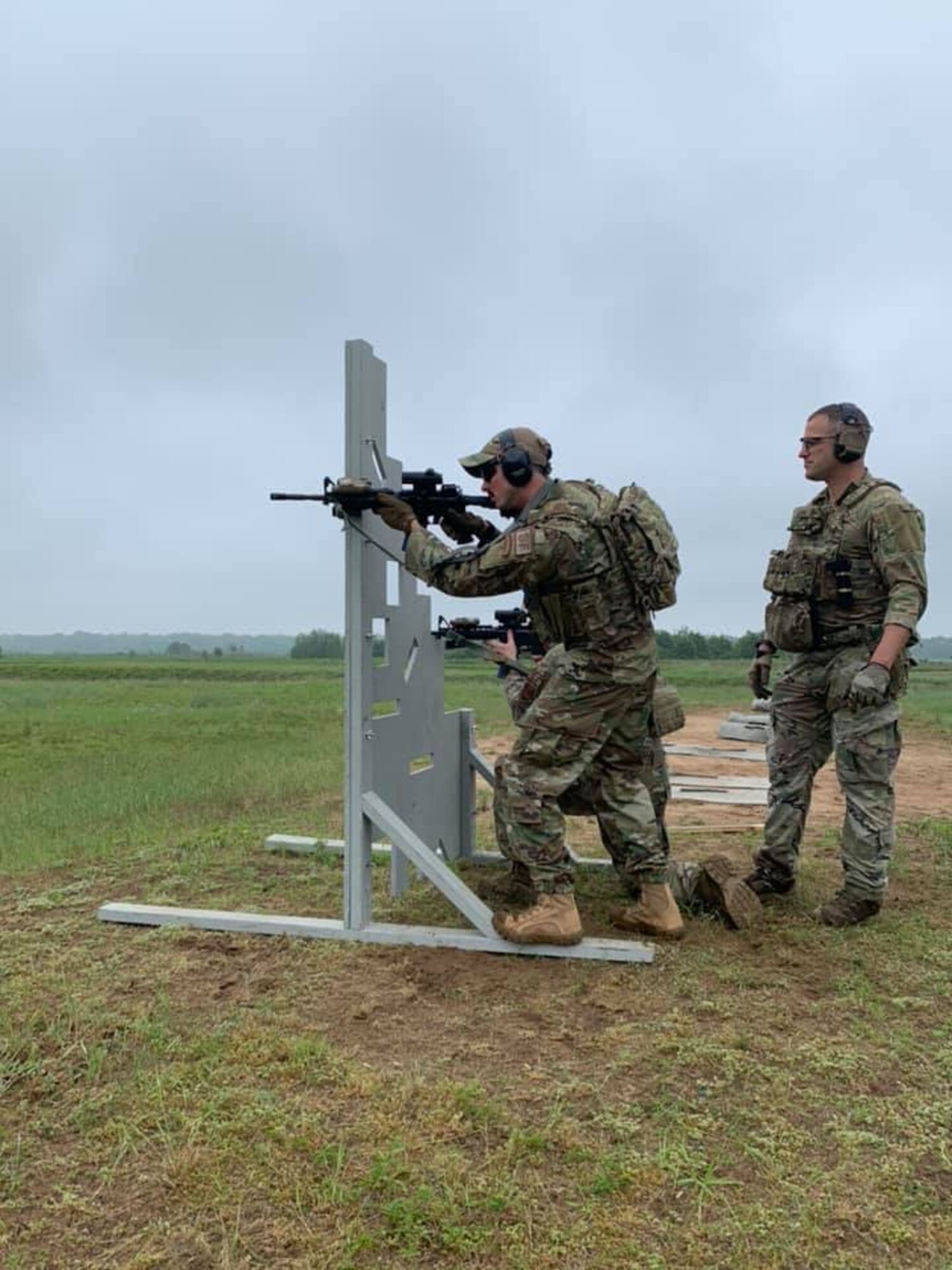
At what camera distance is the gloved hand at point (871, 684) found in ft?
12.7

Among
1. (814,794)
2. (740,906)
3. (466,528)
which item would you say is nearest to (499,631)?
(466,528)

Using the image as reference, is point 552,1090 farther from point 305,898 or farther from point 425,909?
point 305,898

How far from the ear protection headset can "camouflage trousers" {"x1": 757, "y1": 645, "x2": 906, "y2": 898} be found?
86cm

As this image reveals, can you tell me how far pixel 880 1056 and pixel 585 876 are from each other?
2345 mm

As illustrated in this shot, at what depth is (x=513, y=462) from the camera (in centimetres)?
379

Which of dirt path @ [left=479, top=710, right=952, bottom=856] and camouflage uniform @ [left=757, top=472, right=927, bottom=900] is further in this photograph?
dirt path @ [left=479, top=710, right=952, bottom=856]

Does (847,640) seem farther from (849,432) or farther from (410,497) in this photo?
(410,497)

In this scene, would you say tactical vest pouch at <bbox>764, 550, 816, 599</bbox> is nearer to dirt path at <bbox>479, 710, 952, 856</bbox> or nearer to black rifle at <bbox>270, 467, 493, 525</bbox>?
black rifle at <bbox>270, 467, 493, 525</bbox>

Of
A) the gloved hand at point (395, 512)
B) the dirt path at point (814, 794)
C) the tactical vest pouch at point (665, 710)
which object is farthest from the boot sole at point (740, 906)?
the gloved hand at point (395, 512)

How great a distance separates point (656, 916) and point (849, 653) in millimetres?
1421

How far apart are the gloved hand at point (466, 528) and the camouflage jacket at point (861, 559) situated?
1338 mm

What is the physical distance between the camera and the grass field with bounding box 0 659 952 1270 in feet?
6.61

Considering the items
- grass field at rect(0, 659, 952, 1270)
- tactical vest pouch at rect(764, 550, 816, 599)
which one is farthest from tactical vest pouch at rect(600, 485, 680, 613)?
grass field at rect(0, 659, 952, 1270)

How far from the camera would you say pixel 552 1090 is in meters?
2.63
